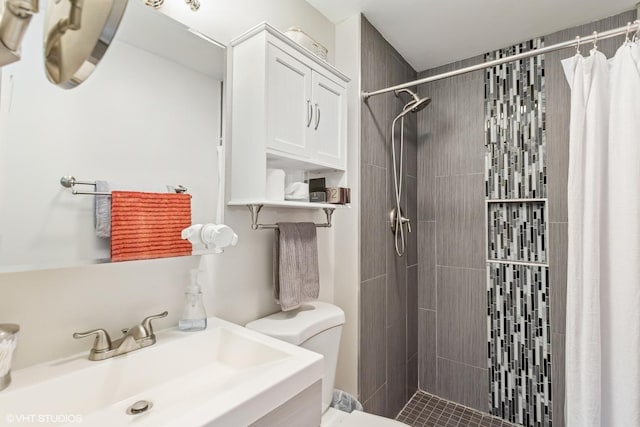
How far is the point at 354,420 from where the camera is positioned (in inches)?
51.7

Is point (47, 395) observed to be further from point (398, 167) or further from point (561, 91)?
point (561, 91)

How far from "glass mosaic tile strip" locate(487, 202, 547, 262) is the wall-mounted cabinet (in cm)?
139

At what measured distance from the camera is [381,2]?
1700 mm

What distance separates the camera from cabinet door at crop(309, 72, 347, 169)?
140cm

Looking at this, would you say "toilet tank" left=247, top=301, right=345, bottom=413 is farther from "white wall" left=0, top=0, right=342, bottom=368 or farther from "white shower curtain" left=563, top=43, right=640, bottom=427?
"white shower curtain" left=563, top=43, right=640, bottom=427

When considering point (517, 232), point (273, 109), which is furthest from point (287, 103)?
point (517, 232)

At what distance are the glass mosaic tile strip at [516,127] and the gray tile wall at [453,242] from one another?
69mm

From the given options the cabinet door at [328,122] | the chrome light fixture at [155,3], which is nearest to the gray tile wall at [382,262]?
the cabinet door at [328,122]

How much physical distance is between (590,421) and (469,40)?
212 centimetres

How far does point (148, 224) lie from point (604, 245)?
67.7 inches

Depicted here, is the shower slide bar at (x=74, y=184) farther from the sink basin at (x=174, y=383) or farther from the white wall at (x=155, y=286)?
the sink basin at (x=174, y=383)

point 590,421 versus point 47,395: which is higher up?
point 47,395

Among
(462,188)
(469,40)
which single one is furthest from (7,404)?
(469,40)

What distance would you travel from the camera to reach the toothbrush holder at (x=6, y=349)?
697 millimetres
